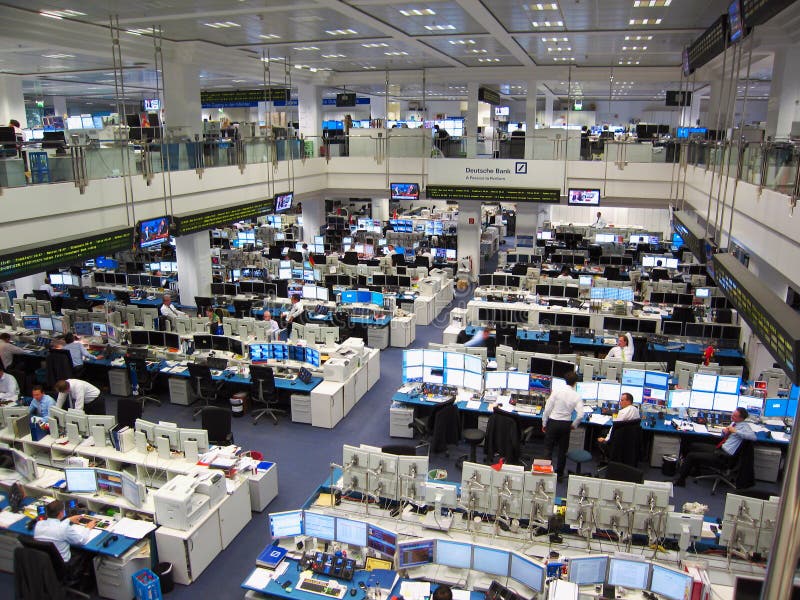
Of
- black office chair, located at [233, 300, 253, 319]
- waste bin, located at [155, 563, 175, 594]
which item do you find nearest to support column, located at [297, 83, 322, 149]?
black office chair, located at [233, 300, 253, 319]

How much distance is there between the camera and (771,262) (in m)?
8.06

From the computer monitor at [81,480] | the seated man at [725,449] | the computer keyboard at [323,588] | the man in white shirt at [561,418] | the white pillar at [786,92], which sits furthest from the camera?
the white pillar at [786,92]

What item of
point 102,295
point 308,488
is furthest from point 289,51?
point 308,488

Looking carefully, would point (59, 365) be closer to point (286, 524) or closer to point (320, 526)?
point (286, 524)

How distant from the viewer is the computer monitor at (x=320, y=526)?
652cm

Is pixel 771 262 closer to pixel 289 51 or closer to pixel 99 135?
pixel 99 135

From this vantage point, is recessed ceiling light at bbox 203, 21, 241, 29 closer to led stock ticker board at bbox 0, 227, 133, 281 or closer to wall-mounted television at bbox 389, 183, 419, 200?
led stock ticker board at bbox 0, 227, 133, 281

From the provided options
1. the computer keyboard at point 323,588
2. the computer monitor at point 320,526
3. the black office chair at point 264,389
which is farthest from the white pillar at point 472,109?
the computer keyboard at point 323,588

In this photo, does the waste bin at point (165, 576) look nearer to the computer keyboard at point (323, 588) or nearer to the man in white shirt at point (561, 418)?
the computer keyboard at point (323, 588)

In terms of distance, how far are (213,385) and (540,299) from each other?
8.51m

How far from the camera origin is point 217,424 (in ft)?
31.1

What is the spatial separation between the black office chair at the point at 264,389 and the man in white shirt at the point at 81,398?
8.20 feet

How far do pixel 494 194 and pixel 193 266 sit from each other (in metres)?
9.37

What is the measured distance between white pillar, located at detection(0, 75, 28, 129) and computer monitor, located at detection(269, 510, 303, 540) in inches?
684
